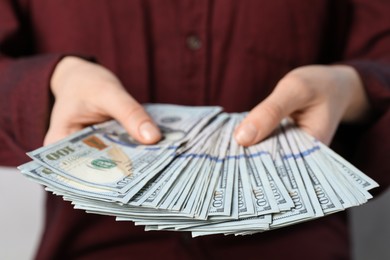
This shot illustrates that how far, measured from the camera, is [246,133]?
0.51 m

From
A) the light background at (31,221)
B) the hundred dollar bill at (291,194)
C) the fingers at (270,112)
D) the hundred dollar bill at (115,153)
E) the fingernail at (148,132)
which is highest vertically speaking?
the fingers at (270,112)

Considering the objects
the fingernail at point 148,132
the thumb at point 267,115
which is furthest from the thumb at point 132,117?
the thumb at point 267,115

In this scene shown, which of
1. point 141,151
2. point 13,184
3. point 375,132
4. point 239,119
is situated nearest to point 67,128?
point 141,151

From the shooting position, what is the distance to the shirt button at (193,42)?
67 centimetres

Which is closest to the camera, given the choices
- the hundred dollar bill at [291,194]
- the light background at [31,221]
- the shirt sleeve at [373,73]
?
the hundred dollar bill at [291,194]

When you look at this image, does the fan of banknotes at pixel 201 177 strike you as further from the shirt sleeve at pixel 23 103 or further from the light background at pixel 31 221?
the light background at pixel 31 221

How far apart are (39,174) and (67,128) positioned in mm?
117

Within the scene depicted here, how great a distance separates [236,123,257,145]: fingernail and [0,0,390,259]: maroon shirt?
7.4 inches

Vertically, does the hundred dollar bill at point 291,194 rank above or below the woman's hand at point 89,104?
below

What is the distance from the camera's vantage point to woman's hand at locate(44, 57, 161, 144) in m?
0.52

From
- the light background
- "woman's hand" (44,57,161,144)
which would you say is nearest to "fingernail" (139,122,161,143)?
"woman's hand" (44,57,161,144)

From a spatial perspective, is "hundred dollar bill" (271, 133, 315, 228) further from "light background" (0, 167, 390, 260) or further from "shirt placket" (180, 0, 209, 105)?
"light background" (0, 167, 390, 260)

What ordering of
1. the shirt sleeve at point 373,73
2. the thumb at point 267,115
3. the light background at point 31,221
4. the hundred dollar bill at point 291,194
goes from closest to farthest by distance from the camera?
the hundred dollar bill at point 291,194, the thumb at point 267,115, the shirt sleeve at point 373,73, the light background at point 31,221

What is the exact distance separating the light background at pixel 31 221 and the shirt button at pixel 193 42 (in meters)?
0.60
